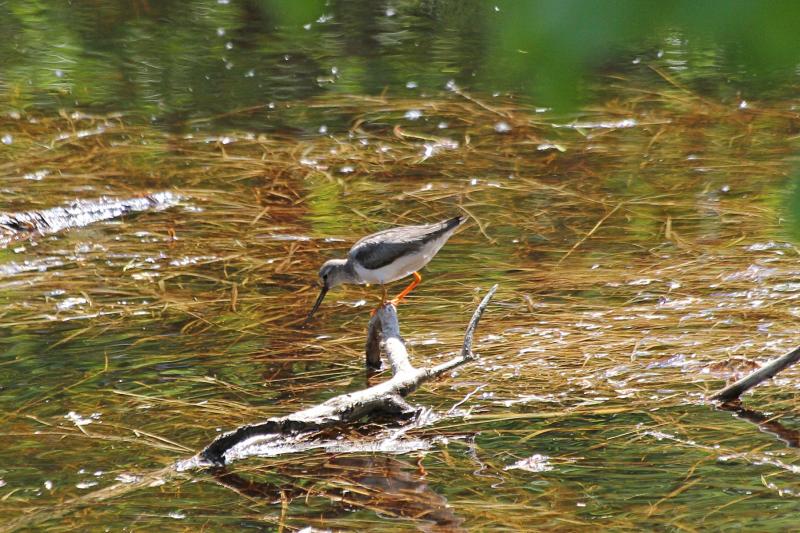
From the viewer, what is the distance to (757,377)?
4.74 metres

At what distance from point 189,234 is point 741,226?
347 centimetres

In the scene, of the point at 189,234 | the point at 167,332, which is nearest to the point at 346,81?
the point at 189,234

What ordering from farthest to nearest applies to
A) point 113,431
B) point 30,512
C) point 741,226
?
point 741,226 → point 113,431 → point 30,512

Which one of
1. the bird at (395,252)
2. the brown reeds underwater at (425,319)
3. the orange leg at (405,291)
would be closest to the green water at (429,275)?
the brown reeds underwater at (425,319)

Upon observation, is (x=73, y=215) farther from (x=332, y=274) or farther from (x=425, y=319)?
(x=425, y=319)

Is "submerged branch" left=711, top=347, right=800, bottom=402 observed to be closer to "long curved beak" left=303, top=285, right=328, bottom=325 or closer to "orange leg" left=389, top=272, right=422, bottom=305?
"orange leg" left=389, top=272, right=422, bottom=305

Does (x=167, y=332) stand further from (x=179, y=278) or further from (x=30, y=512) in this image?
(x=30, y=512)

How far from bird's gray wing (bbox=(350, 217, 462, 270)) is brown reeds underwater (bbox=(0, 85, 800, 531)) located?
45 cm

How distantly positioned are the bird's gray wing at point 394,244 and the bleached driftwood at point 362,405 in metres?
0.44

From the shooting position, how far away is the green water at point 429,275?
3.98 m

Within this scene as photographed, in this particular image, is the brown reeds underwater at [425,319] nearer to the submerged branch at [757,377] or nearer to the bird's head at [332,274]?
the submerged branch at [757,377]

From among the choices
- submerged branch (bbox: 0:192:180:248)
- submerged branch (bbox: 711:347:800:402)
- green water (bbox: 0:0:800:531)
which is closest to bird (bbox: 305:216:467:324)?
green water (bbox: 0:0:800:531)

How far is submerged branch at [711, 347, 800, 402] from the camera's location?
14.9 feet

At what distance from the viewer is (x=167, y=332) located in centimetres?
601
